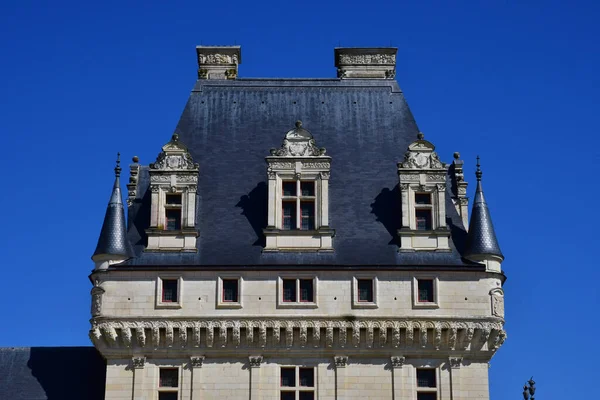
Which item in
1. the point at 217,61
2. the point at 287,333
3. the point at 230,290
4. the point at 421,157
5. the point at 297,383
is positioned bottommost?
the point at 297,383

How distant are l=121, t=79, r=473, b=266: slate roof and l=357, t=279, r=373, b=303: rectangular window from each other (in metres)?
0.69

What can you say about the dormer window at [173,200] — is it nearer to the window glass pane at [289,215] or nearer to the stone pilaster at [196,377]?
the window glass pane at [289,215]

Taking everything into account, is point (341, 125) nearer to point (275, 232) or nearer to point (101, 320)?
point (275, 232)

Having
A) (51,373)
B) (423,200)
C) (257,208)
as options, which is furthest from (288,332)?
(51,373)

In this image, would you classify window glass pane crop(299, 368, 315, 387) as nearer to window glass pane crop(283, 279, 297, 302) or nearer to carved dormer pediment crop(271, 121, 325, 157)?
window glass pane crop(283, 279, 297, 302)

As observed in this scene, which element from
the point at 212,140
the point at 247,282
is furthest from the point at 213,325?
the point at 212,140

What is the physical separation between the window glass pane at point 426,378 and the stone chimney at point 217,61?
59.1ft

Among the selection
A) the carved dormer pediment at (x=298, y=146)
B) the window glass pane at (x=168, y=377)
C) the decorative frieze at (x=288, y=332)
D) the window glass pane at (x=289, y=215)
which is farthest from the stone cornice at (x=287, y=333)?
the carved dormer pediment at (x=298, y=146)

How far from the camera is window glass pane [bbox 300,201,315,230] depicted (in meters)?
52.8

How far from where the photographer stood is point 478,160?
54719 millimetres

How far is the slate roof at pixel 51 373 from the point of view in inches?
2048

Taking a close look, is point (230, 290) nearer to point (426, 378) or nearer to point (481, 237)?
point (426, 378)

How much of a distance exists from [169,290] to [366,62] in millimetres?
16719

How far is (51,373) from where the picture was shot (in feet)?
174
